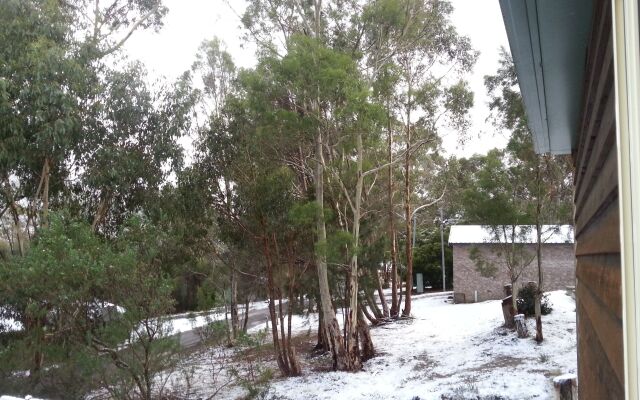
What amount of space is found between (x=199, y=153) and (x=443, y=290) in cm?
1236

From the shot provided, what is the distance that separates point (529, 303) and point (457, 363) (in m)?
3.01

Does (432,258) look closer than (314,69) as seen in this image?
No

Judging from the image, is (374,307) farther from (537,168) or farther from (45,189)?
(45,189)

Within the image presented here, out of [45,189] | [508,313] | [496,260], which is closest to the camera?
[45,189]

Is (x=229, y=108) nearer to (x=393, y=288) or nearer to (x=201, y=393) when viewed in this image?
(x=201, y=393)

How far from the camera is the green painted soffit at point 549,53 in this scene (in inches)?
54.9

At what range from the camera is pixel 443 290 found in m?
19.8

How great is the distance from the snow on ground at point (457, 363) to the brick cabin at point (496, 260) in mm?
1075

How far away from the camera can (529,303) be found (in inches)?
461

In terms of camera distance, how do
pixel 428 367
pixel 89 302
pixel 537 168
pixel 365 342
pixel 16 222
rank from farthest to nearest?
pixel 537 168
pixel 365 342
pixel 428 367
pixel 16 222
pixel 89 302

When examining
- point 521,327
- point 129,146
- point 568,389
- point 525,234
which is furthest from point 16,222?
point 525,234

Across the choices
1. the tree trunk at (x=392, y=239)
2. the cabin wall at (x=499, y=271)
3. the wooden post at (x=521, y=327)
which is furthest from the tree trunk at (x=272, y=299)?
the cabin wall at (x=499, y=271)

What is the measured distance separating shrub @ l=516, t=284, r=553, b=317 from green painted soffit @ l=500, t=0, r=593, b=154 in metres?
9.36

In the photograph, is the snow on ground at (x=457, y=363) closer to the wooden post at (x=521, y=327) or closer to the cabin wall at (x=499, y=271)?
the wooden post at (x=521, y=327)
